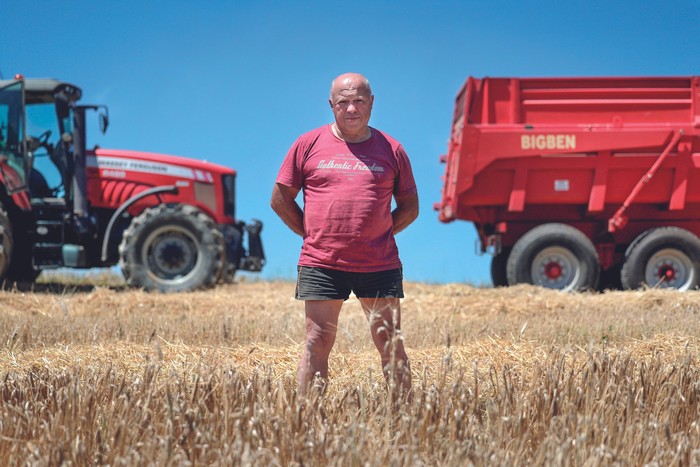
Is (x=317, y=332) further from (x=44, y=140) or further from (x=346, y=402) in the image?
(x=44, y=140)

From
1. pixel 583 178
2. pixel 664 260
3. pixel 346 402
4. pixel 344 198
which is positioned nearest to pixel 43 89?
pixel 583 178

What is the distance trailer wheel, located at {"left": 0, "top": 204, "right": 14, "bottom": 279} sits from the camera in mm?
11258

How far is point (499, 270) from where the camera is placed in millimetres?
13359

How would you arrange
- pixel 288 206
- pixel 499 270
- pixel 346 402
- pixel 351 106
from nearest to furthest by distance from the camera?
pixel 346 402 → pixel 351 106 → pixel 288 206 → pixel 499 270

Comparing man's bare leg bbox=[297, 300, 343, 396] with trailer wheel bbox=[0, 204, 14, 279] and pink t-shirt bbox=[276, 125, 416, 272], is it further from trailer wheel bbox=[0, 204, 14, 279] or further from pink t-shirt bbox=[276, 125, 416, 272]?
trailer wheel bbox=[0, 204, 14, 279]

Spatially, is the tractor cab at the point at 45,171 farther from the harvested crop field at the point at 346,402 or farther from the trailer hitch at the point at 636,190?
the trailer hitch at the point at 636,190

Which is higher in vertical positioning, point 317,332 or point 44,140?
point 44,140

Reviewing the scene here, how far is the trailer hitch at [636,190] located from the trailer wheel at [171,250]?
5.63 metres

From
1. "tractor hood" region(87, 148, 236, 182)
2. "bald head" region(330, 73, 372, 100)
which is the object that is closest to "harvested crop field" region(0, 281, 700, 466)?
"bald head" region(330, 73, 372, 100)

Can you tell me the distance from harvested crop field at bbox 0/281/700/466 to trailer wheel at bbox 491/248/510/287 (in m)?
6.17

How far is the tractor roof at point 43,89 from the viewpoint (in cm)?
1184

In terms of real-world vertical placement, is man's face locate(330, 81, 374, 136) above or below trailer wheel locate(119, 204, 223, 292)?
above

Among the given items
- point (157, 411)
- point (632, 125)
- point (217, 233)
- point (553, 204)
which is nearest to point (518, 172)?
point (553, 204)

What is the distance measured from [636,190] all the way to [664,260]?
109 cm
